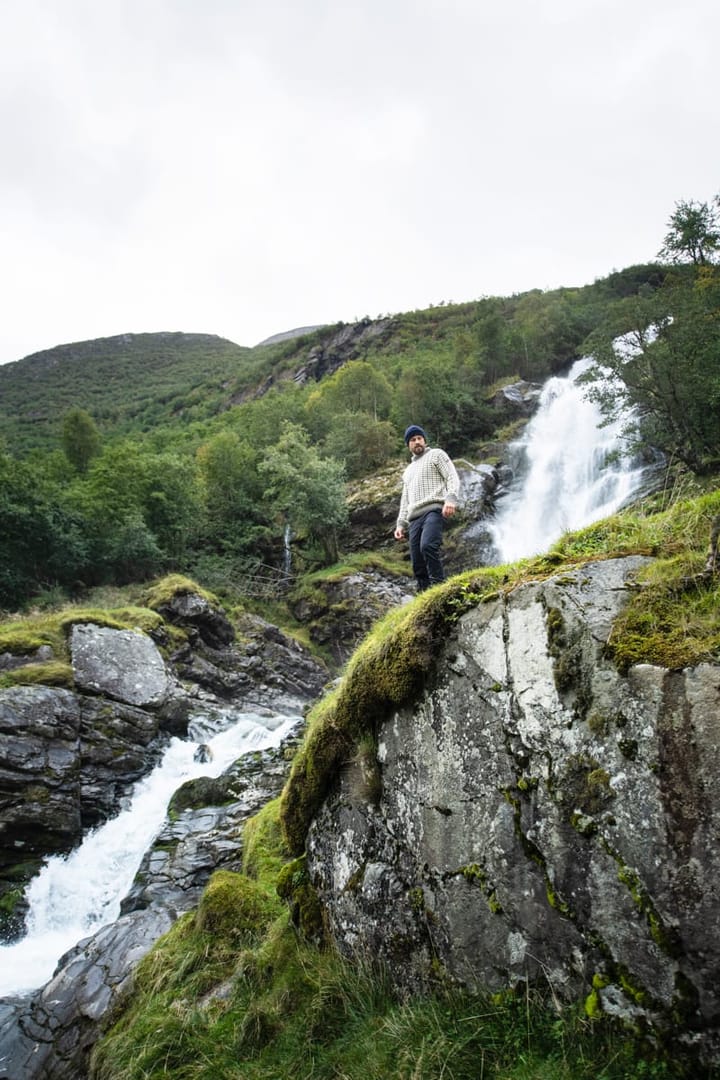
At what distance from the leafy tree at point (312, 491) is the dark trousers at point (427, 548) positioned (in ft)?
70.0

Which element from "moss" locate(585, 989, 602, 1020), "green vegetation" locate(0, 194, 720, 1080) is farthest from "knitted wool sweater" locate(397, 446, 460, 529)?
"moss" locate(585, 989, 602, 1020)

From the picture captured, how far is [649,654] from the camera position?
9.20 feet

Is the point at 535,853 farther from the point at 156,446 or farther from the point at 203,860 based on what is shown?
the point at 156,446

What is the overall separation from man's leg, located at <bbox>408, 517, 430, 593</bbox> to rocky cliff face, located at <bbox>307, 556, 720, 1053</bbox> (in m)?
2.53

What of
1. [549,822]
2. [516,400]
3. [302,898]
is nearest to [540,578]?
[549,822]

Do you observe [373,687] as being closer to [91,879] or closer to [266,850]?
[266,850]

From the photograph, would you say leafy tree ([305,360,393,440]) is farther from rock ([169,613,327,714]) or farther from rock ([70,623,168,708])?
rock ([70,623,168,708])

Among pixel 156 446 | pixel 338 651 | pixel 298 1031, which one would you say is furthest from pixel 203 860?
pixel 156 446

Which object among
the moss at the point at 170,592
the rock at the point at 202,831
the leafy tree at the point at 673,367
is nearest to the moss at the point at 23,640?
the rock at the point at 202,831

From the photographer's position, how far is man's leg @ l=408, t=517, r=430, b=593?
6.61m

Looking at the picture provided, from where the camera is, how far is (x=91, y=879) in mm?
10078

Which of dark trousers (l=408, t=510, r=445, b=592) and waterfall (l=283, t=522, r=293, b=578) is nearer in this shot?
dark trousers (l=408, t=510, r=445, b=592)

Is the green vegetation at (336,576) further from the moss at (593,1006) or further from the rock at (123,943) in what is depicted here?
the rock at (123,943)

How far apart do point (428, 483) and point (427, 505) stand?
0.29 meters
